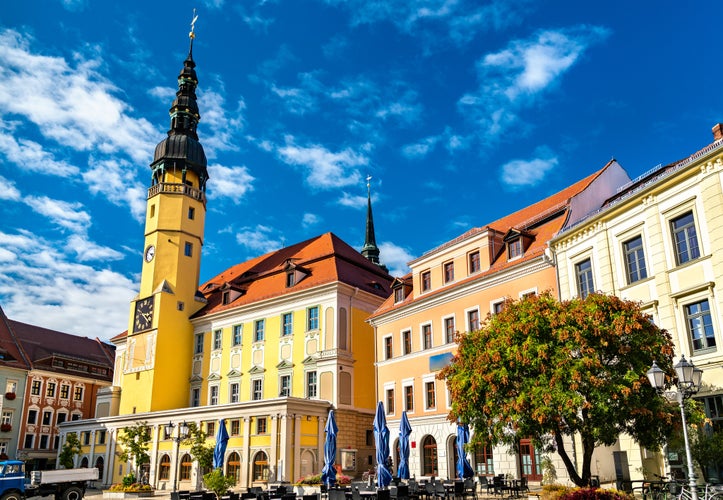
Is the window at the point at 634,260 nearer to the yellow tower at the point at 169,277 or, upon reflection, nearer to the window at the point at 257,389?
the window at the point at 257,389

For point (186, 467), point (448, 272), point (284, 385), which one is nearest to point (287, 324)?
point (284, 385)

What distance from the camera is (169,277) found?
51656mm

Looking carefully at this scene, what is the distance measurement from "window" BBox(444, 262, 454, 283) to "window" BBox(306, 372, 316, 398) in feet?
43.5

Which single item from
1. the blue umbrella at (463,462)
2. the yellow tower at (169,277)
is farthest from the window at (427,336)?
the yellow tower at (169,277)

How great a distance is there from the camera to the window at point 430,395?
33500mm

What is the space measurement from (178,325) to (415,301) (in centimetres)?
2416

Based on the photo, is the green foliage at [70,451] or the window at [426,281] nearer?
the window at [426,281]

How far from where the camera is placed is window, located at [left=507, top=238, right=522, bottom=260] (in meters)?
30.4

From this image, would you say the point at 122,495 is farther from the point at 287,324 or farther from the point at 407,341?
the point at 407,341

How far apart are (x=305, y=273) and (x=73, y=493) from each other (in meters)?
→ 21.3

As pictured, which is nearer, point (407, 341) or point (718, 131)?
point (718, 131)

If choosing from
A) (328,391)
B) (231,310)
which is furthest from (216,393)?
(328,391)

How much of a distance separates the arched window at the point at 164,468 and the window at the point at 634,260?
112ft

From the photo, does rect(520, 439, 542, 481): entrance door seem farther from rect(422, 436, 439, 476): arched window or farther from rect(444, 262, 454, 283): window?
rect(444, 262, 454, 283): window
